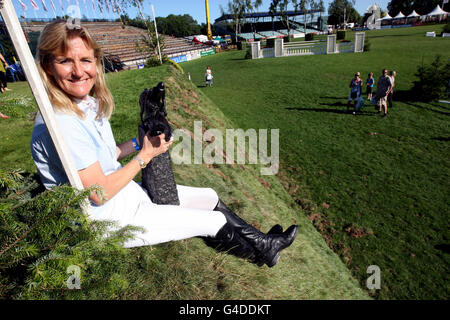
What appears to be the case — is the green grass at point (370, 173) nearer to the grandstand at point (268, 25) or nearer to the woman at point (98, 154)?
the woman at point (98, 154)

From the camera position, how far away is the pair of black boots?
2496mm

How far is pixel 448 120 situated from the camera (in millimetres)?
9727

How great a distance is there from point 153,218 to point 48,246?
821mm

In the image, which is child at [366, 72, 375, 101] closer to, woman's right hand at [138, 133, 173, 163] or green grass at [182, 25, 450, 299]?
green grass at [182, 25, 450, 299]

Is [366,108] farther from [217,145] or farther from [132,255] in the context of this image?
[132,255]

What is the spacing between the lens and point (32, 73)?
1.14 metres

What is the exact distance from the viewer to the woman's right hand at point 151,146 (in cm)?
192

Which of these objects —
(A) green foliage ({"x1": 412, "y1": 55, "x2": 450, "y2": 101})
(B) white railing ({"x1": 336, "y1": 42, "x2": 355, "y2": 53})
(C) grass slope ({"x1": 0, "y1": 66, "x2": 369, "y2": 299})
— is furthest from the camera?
(B) white railing ({"x1": 336, "y1": 42, "x2": 355, "y2": 53})

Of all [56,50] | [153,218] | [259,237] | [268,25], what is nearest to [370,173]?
[259,237]

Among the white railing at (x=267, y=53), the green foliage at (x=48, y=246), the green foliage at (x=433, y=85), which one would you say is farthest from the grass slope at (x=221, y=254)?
the white railing at (x=267, y=53)

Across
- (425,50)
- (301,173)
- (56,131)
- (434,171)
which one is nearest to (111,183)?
(56,131)

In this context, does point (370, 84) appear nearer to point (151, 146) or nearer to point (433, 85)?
point (433, 85)

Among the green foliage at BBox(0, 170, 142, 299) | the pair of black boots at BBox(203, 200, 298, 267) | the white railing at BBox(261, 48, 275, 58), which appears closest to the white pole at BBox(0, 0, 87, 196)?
the green foliage at BBox(0, 170, 142, 299)

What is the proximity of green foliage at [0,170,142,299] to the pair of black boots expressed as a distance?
1.20 meters
